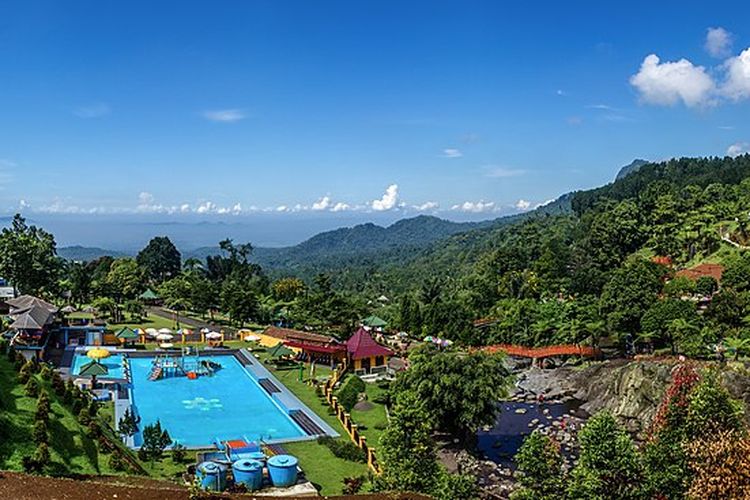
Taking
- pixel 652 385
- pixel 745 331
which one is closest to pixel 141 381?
pixel 652 385

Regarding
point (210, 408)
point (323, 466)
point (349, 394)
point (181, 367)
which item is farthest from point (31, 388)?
point (181, 367)

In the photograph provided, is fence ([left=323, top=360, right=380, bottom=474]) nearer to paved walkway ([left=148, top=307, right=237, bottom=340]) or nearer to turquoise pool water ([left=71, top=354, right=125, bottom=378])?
turquoise pool water ([left=71, top=354, right=125, bottom=378])

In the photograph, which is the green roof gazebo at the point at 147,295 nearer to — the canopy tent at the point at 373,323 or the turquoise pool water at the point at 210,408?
the turquoise pool water at the point at 210,408

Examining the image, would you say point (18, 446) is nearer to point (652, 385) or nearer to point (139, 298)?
point (652, 385)

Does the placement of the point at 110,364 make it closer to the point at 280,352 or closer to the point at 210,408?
the point at 280,352

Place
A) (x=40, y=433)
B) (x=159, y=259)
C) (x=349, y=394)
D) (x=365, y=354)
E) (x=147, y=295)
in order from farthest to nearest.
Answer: (x=159, y=259), (x=147, y=295), (x=365, y=354), (x=349, y=394), (x=40, y=433)
